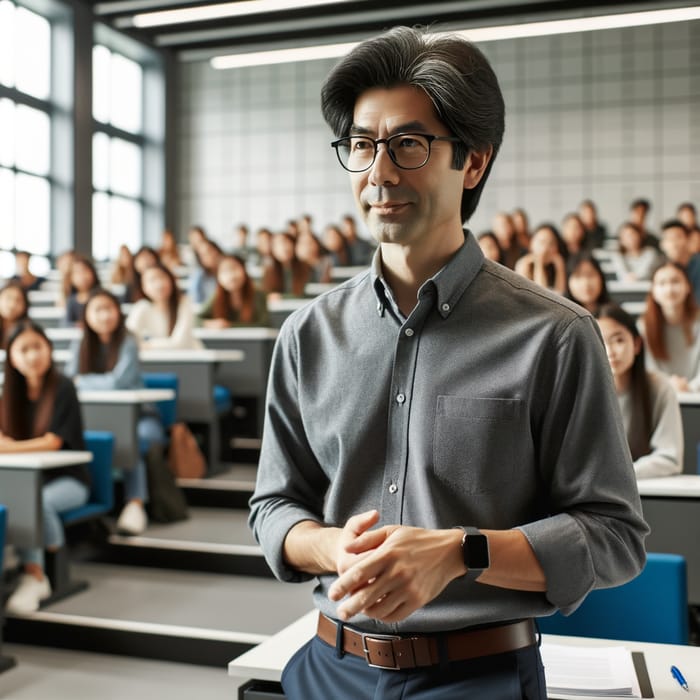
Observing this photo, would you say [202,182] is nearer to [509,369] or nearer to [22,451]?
[22,451]

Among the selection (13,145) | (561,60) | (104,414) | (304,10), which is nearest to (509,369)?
(104,414)

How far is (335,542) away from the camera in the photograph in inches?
38.4

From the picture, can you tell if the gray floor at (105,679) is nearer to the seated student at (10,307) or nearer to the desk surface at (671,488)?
the desk surface at (671,488)

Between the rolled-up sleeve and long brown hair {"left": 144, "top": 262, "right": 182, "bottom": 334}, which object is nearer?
the rolled-up sleeve

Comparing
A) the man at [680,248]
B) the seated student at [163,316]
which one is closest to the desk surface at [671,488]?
the seated student at [163,316]

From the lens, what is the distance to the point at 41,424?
370 centimetres

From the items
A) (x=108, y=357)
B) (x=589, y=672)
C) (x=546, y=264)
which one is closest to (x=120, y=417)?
(x=108, y=357)

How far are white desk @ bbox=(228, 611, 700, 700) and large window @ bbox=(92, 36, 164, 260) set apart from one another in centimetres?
1001

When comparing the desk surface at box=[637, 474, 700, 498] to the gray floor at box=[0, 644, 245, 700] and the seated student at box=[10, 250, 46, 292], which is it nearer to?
the gray floor at box=[0, 644, 245, 700]

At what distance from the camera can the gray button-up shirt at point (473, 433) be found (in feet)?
3.14

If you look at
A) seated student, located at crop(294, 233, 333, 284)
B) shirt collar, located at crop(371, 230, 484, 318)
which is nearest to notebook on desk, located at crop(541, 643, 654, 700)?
shirt collar, located at crop(371, 230, 484, 318)

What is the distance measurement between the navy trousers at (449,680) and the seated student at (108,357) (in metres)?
3.39

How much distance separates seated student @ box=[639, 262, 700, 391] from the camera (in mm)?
4340

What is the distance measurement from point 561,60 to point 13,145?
22.2 feet
